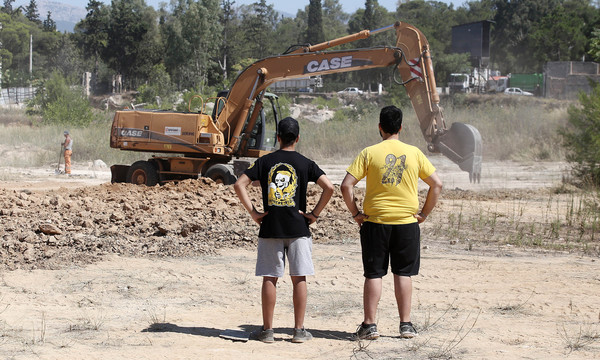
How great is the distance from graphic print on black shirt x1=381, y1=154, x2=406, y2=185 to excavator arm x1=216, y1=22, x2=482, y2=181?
34.4ft

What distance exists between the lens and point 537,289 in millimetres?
8367

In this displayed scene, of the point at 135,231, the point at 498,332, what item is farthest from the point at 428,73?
the point at 498,332

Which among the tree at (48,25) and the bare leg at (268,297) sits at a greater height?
the tree at (48,25)

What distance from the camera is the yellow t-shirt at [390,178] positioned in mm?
6031

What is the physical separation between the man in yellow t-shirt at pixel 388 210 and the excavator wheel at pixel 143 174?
12.4m

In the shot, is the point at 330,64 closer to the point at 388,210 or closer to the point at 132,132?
the point at 132,132

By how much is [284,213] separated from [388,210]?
2.71 ft

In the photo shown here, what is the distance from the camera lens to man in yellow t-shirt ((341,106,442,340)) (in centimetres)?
603

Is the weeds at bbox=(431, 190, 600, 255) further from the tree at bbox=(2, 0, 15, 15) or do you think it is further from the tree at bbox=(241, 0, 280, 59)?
the tree at bbox=(2, 0, 15, 15)

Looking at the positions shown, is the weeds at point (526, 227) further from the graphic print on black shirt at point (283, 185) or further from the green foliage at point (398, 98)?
the green foliage at point (398, 98)

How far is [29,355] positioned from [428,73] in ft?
41.3

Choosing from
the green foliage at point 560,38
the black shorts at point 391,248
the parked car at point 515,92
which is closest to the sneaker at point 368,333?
the black shorts at point 391,248

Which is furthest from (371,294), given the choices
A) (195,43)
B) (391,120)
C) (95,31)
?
(95,31)

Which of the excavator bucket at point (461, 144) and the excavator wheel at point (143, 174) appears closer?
the excavator bucket at point (461, 144)
